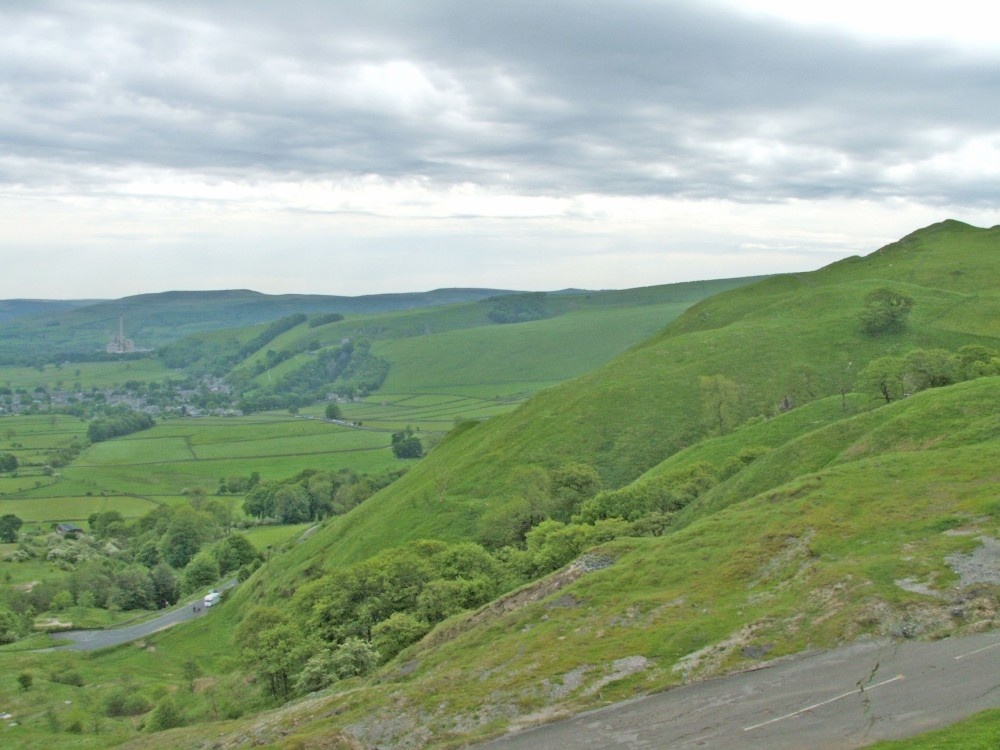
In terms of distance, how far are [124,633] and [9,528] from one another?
254ft

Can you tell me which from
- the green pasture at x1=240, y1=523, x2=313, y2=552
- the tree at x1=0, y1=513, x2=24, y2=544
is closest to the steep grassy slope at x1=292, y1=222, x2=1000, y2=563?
the green pasture at x1=240, y1=523, x2=313, y2=552

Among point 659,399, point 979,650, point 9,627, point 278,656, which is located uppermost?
point 659,399

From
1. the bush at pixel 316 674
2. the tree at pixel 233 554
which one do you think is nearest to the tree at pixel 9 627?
the tree at pixel 233 554

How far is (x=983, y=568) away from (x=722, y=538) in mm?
15247

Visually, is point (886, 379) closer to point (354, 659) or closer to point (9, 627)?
point (354, 659)

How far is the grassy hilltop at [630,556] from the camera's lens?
136 feet

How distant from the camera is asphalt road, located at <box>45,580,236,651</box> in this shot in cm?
11667

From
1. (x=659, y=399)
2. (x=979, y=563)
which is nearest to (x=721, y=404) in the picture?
(x=659, y=399)

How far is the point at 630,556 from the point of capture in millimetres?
56875

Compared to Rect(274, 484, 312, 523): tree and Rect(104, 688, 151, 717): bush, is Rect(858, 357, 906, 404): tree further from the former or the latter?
Rect(274, 484, 312, 523): tree

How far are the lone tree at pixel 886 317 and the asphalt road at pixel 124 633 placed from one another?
359 feet

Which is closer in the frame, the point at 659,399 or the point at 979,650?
the point at 979,650

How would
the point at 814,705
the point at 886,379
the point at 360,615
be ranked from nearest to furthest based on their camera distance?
the point at 814,705 < the point at 360,615 < the point at 886,379

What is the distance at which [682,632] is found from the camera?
1702 inches
